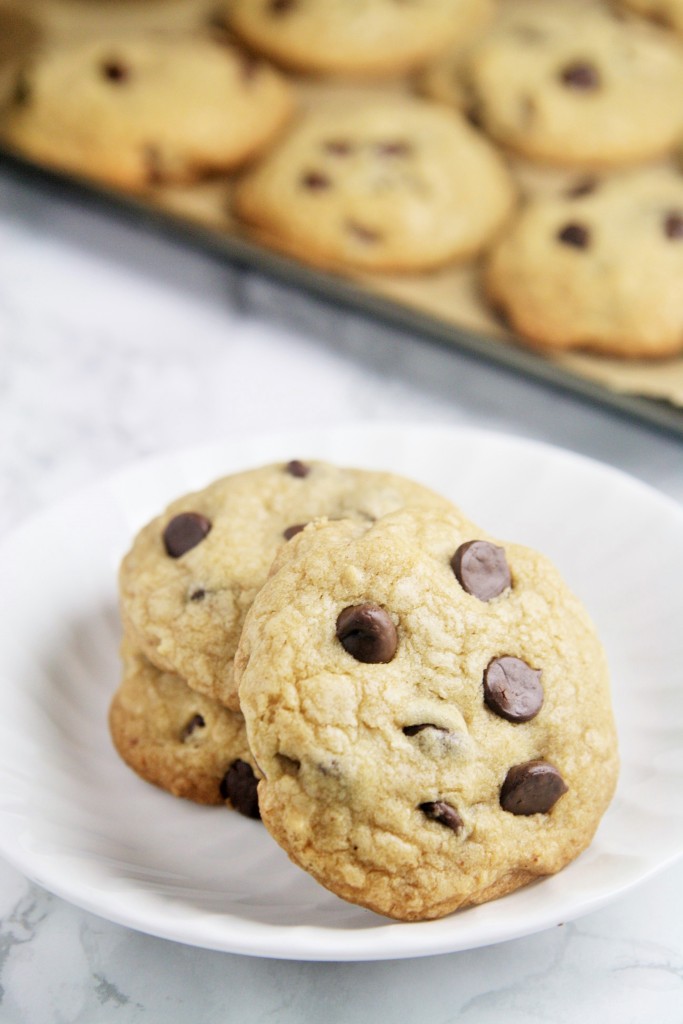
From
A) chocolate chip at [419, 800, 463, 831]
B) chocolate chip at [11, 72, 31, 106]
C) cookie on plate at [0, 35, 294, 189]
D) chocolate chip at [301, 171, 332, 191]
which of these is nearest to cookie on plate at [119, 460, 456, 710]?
chocolate chip at [419, 800, 463, 831]

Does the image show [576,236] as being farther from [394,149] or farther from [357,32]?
[357,32]

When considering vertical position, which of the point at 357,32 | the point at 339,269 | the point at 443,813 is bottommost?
the point at 443,813

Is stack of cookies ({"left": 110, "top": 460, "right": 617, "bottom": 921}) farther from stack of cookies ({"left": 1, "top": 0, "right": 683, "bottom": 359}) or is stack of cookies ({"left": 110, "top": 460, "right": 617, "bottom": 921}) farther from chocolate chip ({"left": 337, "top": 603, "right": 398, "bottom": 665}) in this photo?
stack of cookies ({"left": 1, "top": 0, "right": 683, "bottom": 359})

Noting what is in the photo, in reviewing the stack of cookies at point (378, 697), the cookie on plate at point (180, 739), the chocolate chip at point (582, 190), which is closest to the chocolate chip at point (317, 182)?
the chocolate chip at point (582, 190)

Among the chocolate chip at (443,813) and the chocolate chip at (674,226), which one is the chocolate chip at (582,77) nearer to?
the chocolate chip at (674,226)

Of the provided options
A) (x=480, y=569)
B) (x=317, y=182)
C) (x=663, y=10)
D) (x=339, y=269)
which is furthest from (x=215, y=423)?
(x=663, y=10)

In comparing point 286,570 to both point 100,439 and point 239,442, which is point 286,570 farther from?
point 100,439
